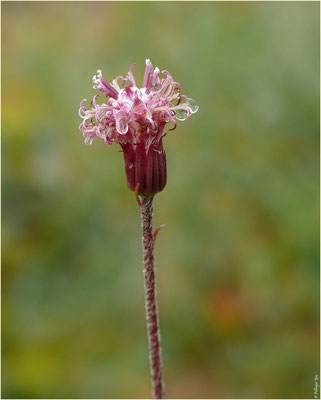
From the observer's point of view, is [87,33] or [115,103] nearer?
[115,103]

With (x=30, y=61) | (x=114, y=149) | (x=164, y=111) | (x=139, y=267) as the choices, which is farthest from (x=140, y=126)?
(x=30, y=61)

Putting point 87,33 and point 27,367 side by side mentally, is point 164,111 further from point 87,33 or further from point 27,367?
point 87,33

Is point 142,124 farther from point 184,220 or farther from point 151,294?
point 184,220

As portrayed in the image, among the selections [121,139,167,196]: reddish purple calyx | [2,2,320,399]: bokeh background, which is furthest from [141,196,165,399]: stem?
[2,2,320,399]: bokeh background

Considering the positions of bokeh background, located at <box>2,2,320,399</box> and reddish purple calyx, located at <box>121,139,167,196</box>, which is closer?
reddish purple calyx, located at <box>121,139,167,196</box>

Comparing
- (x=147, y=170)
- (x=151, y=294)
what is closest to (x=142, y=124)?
(x=147, y=170)

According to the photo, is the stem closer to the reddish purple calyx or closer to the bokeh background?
the reddish purple calyx
